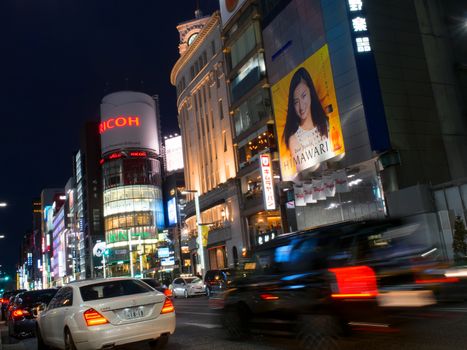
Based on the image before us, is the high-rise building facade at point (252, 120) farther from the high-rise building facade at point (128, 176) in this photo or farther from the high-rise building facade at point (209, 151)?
the high-rise building facade at point (128, 176)

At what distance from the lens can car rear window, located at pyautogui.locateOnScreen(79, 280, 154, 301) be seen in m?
9.65

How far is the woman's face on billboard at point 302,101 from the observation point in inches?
1465

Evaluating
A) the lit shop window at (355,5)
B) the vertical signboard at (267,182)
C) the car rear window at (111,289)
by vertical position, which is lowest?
the car rear window at (111,289)

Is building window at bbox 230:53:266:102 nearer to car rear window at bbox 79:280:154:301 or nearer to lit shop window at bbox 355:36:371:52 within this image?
lit shop window at bbox 355:36:371:52

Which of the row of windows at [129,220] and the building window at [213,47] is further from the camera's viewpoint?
the row of windows at [129,220]

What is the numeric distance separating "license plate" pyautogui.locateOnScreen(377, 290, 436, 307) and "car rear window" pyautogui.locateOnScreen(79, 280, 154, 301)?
15.6ft

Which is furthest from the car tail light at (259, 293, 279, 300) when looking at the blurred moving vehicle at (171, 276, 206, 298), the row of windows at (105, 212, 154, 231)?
the row of windows at (105, 212, 154, 231)

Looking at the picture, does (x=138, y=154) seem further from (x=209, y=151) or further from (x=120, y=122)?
(x=209, y=151)

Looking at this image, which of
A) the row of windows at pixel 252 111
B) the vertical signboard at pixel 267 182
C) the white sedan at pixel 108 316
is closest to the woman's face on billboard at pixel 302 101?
the row of windows at pixel 252 111

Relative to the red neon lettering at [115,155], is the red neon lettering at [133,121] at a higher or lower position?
higher

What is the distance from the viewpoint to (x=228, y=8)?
51.2 metres

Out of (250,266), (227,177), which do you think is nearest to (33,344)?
(250,266)

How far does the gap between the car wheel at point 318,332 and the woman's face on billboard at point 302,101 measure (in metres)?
30.2

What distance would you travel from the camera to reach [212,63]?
56562 millimetres
